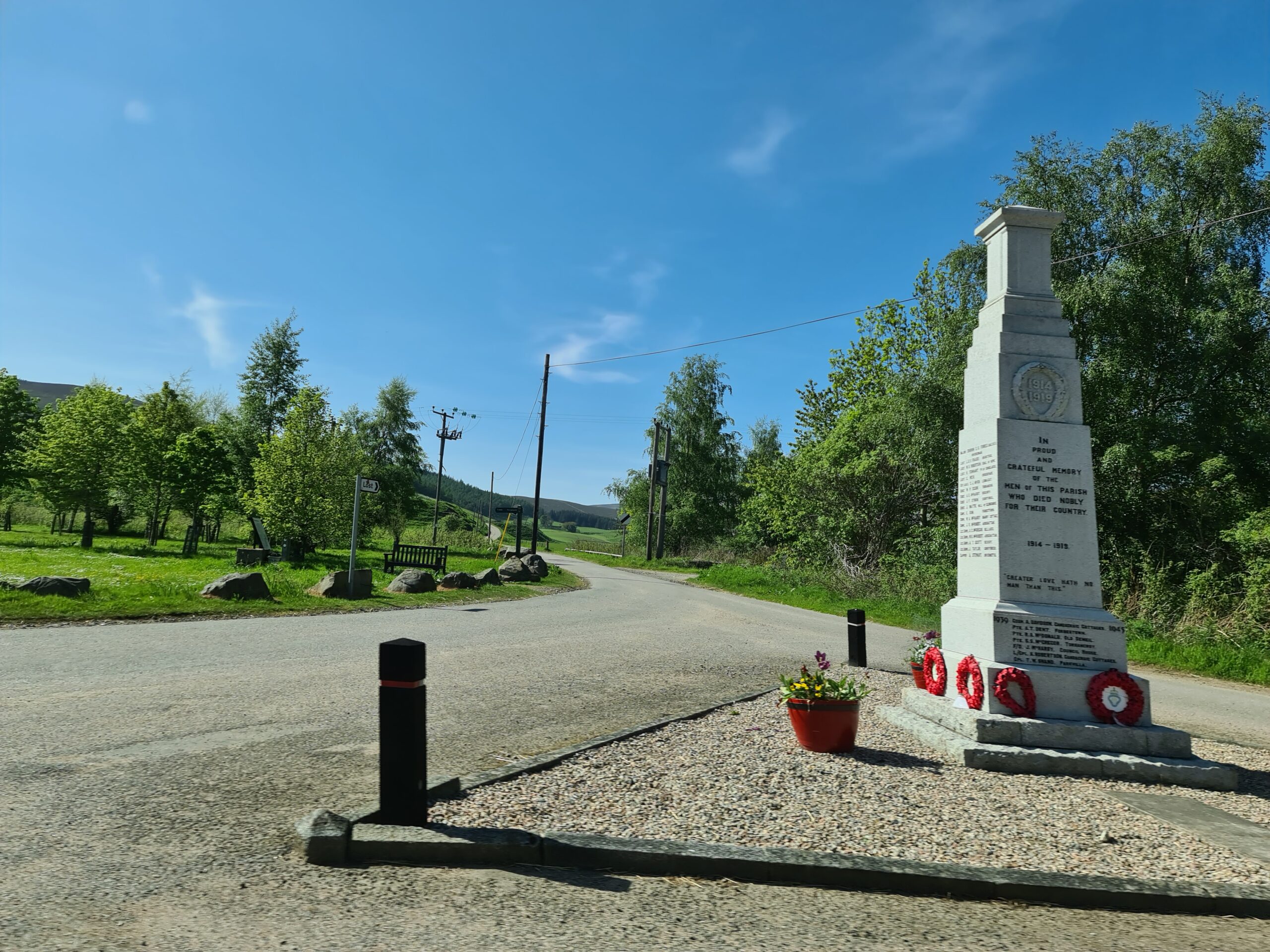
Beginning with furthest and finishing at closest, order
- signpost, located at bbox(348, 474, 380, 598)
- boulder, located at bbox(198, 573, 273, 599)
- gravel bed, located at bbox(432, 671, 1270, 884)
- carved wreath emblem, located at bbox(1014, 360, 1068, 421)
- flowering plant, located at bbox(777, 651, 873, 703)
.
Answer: signpost, located at bbox(348, 474, 380, 598) < boulder, located at bbox(198, 573, 273, 599) < carved wreath emblem, located at bbox(1014, 360, 1068, 421) < flowering plant, located at bbox(777, 651, 873, 703) < gravel bed, located at bbox(432, 671, 1270, 884)

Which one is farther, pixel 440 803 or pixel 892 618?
pixel 892 618

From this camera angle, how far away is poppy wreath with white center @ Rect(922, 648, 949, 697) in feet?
23.1

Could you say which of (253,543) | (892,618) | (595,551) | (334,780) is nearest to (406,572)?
(892,618)

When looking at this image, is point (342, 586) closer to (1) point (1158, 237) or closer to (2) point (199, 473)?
(2) point (199, 473)

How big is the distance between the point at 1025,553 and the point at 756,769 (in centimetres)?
327

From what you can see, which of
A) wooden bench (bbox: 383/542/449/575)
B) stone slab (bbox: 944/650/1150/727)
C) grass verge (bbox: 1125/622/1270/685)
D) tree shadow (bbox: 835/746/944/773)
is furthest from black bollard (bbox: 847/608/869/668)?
wooden bench (bbox: 383/542/449/575)

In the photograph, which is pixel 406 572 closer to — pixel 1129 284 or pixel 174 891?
pixel 174 891

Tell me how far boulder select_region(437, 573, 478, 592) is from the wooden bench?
376 cm

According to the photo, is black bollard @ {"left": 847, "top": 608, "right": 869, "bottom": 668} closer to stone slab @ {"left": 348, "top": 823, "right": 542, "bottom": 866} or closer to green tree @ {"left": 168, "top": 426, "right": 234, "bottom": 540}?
stone slab @ {"left": 348, "top": 823, "right": 542, "bottom": 866}

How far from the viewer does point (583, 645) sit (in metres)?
11.3

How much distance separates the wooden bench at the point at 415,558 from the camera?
2378cm

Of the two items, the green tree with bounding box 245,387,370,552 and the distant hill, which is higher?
the distant hill

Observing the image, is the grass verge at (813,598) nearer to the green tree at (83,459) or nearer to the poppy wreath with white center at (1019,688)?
the poppy wreath with white center at (1019,688)

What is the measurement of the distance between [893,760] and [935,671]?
1647 mm
